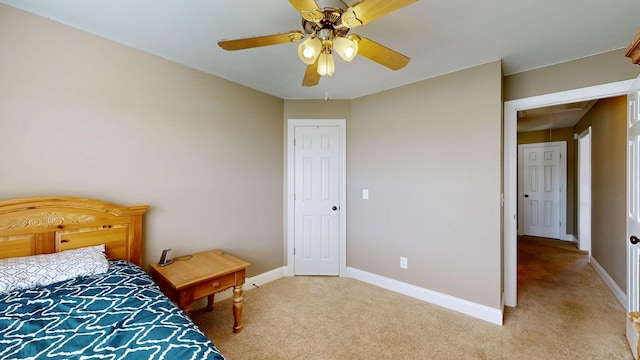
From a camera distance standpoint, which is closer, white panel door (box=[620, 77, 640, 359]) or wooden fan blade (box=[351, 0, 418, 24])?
wooden fan blade (box=[351, 0, 418, 24])

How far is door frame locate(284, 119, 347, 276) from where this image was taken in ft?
11.2

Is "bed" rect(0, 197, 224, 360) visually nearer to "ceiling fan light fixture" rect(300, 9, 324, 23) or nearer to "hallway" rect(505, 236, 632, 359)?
"ceiling fan light fixture" rect(300, 9, 324, 23)

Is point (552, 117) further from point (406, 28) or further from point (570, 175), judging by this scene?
point (406, 28)

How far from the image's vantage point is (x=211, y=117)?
8.75ft

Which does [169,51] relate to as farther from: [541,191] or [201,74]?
[541,191]

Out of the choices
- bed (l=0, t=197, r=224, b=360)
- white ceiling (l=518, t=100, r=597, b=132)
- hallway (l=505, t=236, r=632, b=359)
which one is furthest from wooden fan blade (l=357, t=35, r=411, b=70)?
white ceiling (l=518, t=100, r=597, b=132)

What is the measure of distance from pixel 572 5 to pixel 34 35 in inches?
136

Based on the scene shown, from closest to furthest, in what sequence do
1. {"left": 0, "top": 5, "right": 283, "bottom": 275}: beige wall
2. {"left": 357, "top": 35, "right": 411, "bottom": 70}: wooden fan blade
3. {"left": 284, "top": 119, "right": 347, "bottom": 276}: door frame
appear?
1. {"left": 357, "top": 35, "right": 411, "bottom": 70}: wooden fan blade
2. {"left": 0, "top": 5, "right": 283, "bottom": 275}: beige wall
3. {"left": 284, "top": 119, "right": 347, "bottom": 276}: door frame

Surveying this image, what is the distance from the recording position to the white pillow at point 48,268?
136 centimetres

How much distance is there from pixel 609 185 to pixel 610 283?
114 cm

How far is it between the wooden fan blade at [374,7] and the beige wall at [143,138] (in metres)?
1.94

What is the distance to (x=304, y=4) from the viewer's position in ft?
3.81

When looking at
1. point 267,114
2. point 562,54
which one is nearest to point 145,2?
point 267,114

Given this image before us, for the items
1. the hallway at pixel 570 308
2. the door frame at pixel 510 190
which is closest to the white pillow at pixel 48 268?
the hallway at pixel 570 308
